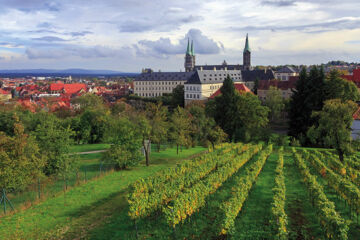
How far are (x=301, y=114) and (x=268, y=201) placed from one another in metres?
32.1

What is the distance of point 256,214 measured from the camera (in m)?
17.6

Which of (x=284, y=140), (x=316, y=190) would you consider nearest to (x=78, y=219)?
(x=316, y=190)

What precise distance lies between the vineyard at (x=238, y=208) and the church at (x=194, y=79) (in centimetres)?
6850

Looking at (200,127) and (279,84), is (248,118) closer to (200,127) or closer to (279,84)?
(200,127)

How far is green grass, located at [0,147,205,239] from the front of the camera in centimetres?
1574

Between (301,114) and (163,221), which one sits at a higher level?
(301,114)

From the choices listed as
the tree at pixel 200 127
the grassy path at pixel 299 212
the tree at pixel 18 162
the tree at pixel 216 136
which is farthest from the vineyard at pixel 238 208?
the tree at pixel 200 127

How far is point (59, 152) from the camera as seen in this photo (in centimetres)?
2378

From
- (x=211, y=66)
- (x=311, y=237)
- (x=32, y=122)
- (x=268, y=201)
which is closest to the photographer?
(x=311, y=237)

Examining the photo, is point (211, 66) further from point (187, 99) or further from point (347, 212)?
point (347, 212)

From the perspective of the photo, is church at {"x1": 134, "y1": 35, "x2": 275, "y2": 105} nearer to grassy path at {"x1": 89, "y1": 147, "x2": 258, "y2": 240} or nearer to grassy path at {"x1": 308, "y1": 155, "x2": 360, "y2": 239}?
grassy path at {"x1": 308, "y1": 155, "x2": 360, "y2": 239}

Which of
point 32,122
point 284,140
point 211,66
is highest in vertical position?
point 211,66

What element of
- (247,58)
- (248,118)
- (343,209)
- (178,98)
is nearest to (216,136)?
(248,118)

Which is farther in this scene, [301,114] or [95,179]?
[301,114]
